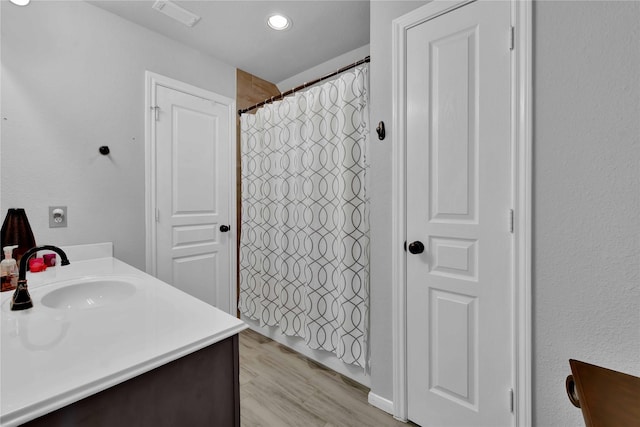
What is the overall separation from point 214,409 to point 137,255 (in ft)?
5.30

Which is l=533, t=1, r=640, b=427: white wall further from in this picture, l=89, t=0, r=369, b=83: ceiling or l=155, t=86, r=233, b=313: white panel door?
l=155, t=86, r=233, b=313: white panel door

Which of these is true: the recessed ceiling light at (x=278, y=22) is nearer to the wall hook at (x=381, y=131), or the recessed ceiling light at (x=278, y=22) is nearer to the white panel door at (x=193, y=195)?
the white panel door at (x=193, y=195)

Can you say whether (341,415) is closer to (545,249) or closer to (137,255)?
(545,249)

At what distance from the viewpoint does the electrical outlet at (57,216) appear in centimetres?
160

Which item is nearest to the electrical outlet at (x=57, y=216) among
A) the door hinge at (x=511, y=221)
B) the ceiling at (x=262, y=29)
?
the ceiling at (x=262, y=29)

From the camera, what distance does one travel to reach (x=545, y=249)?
110 cm

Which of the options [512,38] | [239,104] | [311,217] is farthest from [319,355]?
[239,104]

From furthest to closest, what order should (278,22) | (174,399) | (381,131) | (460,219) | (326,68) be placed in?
(326,68)
(278,22)
(381,131)
(460,219)
(174,399)

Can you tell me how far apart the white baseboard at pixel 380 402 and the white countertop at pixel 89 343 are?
121 centimetres

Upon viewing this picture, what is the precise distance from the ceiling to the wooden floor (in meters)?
2.39

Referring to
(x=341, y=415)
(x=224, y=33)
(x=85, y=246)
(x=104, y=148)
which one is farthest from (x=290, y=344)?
(x=224, y=33)

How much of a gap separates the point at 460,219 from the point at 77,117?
2.24 m

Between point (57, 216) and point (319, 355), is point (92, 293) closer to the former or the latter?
point (57, 216)

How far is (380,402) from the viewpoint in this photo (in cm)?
158
